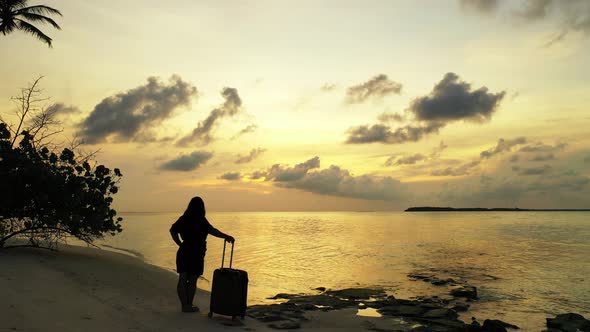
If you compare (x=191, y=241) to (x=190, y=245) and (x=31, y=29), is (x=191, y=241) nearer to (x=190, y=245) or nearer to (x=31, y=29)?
(x=190, y=245)

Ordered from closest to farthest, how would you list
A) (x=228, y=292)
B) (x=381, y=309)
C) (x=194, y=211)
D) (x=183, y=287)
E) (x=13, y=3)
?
1. (x=228, y=292)
2. (x=194, y=211)
3. (x=183, y=287)
4. (x=381, y=309)
5. (x=13, y=3)

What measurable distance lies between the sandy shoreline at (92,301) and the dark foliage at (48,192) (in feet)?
3.86

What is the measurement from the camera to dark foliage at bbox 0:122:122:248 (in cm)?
1409

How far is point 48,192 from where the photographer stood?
48.0 ft

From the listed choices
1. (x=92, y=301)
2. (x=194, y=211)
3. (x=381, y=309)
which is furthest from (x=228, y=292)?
(x=381, y=309)

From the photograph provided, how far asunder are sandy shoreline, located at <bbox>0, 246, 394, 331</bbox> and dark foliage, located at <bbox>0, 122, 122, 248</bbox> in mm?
1176

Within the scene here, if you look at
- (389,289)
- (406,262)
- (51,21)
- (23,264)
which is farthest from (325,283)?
(51,21)

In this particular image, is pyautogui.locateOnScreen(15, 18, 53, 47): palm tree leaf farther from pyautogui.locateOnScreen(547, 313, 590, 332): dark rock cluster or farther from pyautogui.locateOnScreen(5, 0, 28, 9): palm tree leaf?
pyautogui.locateOnScreen(547, 313, 590, 332): dark rock cluster

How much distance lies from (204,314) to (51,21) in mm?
28506

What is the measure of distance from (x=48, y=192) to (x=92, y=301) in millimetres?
7207

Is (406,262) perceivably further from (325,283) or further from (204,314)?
(204,314)

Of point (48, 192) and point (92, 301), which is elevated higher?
point (48, 192)

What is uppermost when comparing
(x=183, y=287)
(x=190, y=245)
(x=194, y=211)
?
(x=194, y=211)

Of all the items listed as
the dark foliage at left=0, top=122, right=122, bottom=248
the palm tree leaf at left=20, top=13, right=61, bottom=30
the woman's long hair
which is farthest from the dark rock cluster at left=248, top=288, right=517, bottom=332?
the palm tree leaf at left=20, top=13, right=61, bottom=30
